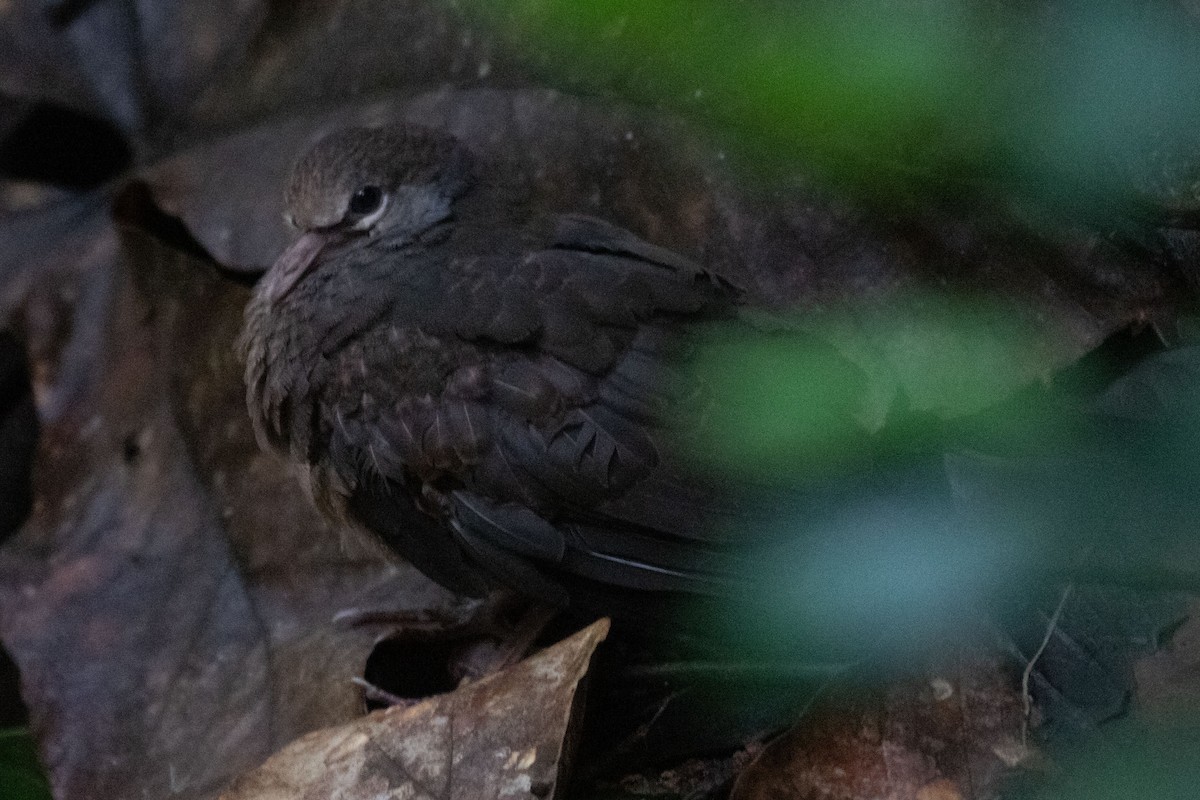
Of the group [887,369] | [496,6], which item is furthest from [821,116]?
[496,6]

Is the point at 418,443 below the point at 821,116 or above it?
below

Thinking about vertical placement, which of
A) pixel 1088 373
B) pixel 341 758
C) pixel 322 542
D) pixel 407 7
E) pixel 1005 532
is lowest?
pixel 322 542

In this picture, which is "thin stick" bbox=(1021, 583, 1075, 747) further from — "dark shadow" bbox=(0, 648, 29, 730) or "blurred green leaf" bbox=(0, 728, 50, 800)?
"dark shadow" bbox=(0, 648, 29, 730)

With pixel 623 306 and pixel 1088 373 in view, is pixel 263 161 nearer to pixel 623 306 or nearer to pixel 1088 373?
pixel 623 306

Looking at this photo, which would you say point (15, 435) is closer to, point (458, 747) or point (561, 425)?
point (561, 425)

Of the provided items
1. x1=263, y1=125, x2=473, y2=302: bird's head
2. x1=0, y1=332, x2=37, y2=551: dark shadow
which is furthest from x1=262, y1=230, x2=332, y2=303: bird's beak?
x1=0, y1=332, x2=37, y2=551: dark shadow

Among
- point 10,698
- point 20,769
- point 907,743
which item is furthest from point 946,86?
point 10,698
